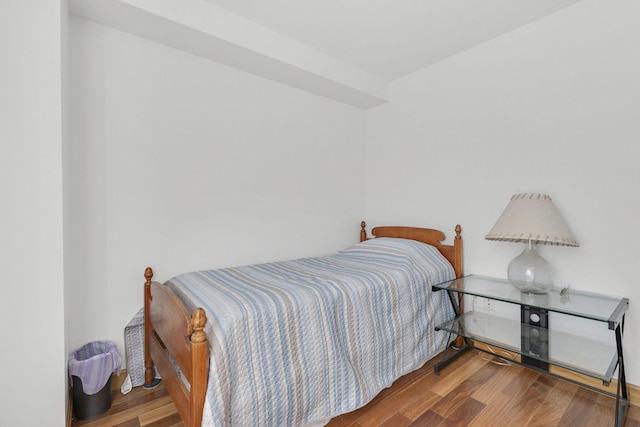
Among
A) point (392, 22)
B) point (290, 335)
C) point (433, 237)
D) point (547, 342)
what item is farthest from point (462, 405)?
point (392, 22)

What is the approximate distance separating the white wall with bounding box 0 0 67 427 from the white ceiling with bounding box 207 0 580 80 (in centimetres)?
101

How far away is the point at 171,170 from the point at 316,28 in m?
1.45

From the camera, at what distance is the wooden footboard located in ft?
3.82

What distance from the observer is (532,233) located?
1.83m

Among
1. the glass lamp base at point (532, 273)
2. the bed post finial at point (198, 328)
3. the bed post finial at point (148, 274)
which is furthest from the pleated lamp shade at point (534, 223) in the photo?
the bed post finial at point (148, 274)

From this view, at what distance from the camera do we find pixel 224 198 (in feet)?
7.92

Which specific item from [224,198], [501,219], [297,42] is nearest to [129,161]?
[224,198]

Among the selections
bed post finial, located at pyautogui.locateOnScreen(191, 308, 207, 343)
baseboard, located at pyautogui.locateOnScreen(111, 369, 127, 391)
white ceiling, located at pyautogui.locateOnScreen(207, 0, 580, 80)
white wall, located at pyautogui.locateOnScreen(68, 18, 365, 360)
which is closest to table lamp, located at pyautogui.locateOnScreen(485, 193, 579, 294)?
white ceiling, located at pyautogui.locateOnScreen(207, 0, 580, 80)

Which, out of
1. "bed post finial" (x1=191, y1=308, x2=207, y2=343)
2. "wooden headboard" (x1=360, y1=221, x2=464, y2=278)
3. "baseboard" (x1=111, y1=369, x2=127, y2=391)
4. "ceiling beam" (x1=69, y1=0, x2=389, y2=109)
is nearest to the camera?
"bed post finial" (x1=191, y1=308, x2=207, y2=343)

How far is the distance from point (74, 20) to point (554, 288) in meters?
3.45

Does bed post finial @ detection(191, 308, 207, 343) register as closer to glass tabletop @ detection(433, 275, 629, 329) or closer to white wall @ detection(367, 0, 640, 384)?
glass tabletop @ detection(433, 275, 629, 329)

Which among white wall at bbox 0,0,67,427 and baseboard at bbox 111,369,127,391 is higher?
white wall at bbox 0,0,67,427

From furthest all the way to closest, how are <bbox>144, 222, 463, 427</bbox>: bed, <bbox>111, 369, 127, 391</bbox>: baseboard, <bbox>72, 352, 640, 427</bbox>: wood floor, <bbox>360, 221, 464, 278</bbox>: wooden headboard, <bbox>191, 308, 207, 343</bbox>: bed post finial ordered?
<bbox>360, 221, 464, 278</bbox>: wooden headboard < <bbox>111, 369, 127, 391</bbox>: baseboard < <bbox>72, 352, 640, 427</bbox>: wood floor < <bbox>144, 222, 463, 427</bbox>: bed < <bbox>191, 308, 207, 343</bbox>: bed post finial

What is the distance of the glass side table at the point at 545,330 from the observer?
1631 mm
